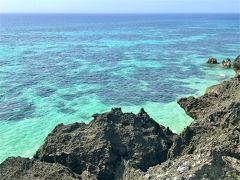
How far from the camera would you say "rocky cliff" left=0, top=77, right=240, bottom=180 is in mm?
16109

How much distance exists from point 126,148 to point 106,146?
1044 millimetres


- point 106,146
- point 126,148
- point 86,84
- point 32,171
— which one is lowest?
point 86,84

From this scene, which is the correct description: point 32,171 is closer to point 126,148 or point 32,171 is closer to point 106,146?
point 106,146

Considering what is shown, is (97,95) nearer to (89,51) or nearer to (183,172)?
(183,172)

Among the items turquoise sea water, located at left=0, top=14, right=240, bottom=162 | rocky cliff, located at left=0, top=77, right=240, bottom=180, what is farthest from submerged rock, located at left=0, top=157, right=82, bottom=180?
turquoise sea water, located at left=0, top=14, right=240, bottom=162

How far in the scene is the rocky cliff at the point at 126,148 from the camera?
16109mm

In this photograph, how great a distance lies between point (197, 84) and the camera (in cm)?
4512

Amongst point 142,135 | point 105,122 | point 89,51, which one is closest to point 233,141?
point 142,135

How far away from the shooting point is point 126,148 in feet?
59.4

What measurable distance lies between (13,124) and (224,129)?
18589mm

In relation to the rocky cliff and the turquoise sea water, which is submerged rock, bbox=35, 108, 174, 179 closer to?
the rocky cliff

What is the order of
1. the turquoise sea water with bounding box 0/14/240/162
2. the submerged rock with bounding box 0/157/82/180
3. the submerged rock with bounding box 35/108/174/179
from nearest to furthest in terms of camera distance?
the submerged rock with bounding box 0/157/82/180
the submerged rock with bounding box 35/108/174/179
the turquoise sea water with bounding box 0/14/240/162

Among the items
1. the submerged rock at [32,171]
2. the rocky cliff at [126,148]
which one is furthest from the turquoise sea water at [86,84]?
the submerged rock at [32,171]

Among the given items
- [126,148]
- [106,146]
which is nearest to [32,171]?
[106,146]
